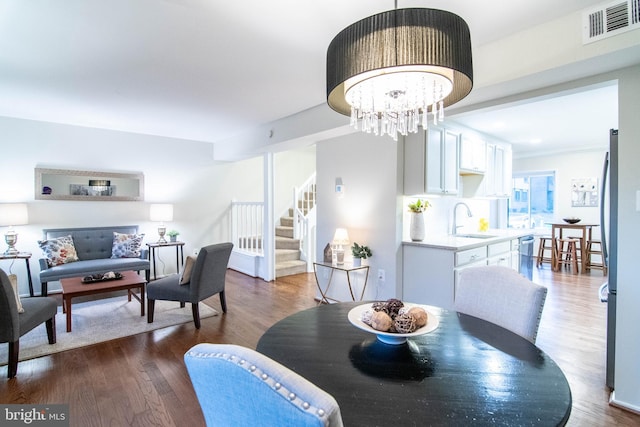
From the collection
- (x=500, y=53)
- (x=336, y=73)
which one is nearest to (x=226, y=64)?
(x=336, y=73)

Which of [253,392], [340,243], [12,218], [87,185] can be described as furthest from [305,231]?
[253,392]

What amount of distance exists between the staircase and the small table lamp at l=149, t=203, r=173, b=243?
1.96 m

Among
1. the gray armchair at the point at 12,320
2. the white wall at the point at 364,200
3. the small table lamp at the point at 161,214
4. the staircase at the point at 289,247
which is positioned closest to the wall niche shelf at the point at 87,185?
the small table lamp at the point at 161,214

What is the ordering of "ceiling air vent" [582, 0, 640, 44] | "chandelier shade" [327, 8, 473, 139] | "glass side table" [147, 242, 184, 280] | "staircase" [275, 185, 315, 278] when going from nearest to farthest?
1. "chandelier shade" [327, 8, 473, 139]
2. "ceiling air vent" [582, 0, 640, 44]
3. "glass side table" [147, 242, 184, 280]
4. "staircase" [275, 185, 315, 278]

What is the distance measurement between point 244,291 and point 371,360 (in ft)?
12.3

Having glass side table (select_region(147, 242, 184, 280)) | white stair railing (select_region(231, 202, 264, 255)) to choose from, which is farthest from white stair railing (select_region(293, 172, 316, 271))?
glass side table (select_region(147, 242, 184, 280))

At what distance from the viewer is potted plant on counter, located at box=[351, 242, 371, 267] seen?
11.8ft

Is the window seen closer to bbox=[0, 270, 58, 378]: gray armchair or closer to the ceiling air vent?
the ceiling air vent

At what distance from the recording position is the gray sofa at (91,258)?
160 inches

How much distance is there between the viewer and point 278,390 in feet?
1.98

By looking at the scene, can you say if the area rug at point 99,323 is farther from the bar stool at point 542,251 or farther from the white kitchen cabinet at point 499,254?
the bar stool at point 542,251

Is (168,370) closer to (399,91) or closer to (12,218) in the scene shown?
(399,91)

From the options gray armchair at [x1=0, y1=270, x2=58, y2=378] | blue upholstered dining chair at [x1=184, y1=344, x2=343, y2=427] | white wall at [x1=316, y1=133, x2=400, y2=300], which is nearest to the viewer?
blue upholstered dining chair at [x1=184, y1=344, x2=343, y2=427]

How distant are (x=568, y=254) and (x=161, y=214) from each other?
7669 millimetres
